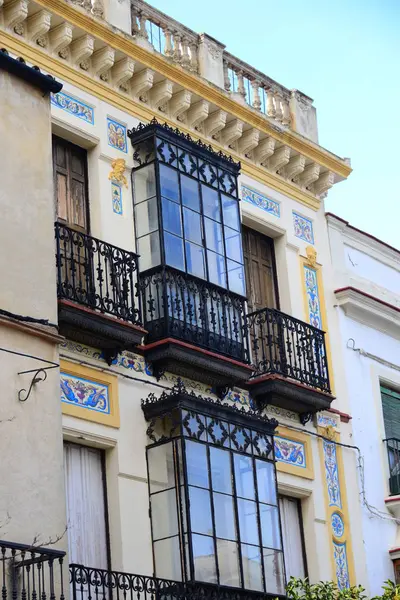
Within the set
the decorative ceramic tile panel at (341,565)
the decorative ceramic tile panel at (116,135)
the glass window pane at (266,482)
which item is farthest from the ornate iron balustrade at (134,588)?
the decorative ceramic tile panel at (116,135)

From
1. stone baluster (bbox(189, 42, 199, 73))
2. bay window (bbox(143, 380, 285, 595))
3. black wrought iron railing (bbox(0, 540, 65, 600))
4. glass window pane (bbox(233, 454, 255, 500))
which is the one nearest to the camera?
black wrought iron railing (bbox(0, 540, 65, 600))

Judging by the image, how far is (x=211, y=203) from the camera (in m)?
17.0

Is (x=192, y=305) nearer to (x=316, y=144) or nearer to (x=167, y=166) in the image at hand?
(x=167, y=166)

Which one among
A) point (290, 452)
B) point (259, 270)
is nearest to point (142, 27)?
point (259, 270)

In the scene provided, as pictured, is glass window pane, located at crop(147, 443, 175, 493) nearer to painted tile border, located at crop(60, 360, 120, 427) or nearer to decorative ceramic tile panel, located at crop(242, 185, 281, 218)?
painted tile border, located at crop(60, 360, 120, 427)

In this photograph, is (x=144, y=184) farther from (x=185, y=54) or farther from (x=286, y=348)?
(x=286, y=348)

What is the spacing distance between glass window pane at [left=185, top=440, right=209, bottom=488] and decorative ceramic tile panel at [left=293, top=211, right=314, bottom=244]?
454cm

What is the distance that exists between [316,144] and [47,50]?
443cm

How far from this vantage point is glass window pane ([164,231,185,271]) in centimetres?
1617

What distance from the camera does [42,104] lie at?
13.9 metres

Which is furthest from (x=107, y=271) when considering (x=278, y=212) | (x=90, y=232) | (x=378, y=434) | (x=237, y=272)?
(x=378, y=434)

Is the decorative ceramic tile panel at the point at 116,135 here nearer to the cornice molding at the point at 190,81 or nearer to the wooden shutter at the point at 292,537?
the cornice molding at the point at 190,81

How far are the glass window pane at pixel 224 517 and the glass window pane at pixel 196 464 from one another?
0.72ft

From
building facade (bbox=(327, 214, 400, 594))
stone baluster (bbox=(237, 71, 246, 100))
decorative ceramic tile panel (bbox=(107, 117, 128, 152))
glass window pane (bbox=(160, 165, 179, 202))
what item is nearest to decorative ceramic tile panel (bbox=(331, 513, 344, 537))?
building facade (bbox=(327, 214, 400, 594))
